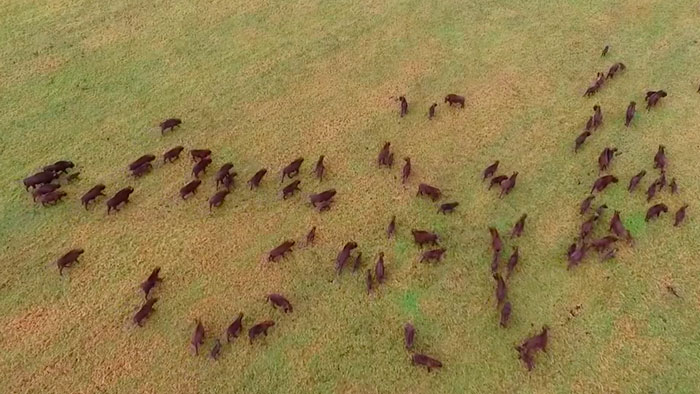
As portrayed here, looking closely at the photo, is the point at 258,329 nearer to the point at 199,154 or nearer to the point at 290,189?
the point at 290,189

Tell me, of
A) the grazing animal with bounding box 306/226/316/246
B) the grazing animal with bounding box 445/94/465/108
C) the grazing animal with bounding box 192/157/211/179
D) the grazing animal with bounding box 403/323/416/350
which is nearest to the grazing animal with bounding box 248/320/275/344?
the grazing animal with bounding box 306/226/316/246

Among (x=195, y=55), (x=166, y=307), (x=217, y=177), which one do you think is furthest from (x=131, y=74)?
(x=166, y=307)

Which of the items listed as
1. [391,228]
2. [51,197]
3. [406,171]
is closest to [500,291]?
[391,228]

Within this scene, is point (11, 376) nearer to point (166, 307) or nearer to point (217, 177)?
point (166, 307)

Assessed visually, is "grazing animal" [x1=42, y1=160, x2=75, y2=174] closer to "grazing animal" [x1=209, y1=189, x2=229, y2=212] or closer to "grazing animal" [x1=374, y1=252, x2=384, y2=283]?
"grazing animal" [x1=209, y1=189, x2=229, y2=212]

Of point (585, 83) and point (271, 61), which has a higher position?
point (271, 61)
